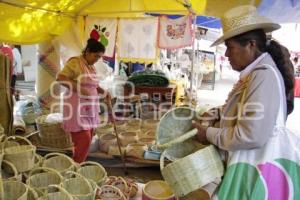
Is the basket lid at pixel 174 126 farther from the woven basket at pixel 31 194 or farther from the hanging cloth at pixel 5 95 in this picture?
the hanging cloth at pixel 5 95

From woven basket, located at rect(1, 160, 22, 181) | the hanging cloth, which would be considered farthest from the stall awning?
woven basket, located at rect(1, 160, 22, 181)

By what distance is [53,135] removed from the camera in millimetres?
3803

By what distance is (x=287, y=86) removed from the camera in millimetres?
1865

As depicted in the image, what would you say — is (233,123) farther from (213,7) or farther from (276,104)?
(213,7)

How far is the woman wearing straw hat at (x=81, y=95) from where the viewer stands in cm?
308

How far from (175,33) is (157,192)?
9.78 feet

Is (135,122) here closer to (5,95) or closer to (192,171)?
(5,95)

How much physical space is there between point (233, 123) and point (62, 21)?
341 centimetres

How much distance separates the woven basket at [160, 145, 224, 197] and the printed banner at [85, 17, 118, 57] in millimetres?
3725

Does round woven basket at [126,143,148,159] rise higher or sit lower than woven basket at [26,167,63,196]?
lower

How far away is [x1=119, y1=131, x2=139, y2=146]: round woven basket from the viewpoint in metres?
4.08

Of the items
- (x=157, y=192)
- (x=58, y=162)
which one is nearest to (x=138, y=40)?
(x=58, y=162)

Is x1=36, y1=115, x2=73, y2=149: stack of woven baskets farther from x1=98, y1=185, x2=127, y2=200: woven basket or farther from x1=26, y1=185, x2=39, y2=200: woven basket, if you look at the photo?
x1=26, y1=185, x2=39, y2=200: woven basket

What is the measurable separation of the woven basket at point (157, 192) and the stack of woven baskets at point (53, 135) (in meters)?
2.11
